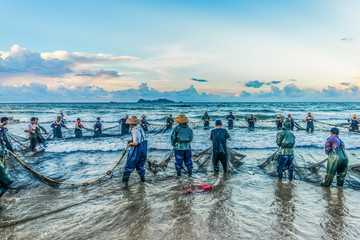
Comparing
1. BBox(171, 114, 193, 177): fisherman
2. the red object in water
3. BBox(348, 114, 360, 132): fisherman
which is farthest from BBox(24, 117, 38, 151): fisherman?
BBox(348, 114, 360, 132): fisherman

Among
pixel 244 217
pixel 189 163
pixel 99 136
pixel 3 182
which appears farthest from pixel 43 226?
pixel 99 136

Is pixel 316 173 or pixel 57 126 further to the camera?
pixel 57 126

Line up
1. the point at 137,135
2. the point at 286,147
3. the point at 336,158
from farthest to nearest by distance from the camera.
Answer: the point at 286,147 < the point at 137,135 < the point at 336,158

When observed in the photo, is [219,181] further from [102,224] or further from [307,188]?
[102,224]

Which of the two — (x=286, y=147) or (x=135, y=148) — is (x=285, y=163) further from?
(x=135, y=148)

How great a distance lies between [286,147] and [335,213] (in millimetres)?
2297

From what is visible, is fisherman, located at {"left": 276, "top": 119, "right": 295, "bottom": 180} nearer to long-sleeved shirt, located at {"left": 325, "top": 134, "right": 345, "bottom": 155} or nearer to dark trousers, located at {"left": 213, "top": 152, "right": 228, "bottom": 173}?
long-sleeved shirt, located at {"left": 325, "top": 134, "right": 345, "bottom": 155}

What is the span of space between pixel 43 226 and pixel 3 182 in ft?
4.41

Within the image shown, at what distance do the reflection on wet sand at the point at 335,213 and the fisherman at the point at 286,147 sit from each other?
1092 millimetres

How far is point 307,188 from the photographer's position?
18.7 feet

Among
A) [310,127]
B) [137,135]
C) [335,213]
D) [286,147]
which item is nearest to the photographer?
[335,213]

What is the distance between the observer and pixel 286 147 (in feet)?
20.7

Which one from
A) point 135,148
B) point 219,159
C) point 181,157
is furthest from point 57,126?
point 219,159

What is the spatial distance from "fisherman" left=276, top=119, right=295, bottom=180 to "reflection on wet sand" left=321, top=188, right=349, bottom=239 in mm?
1092
